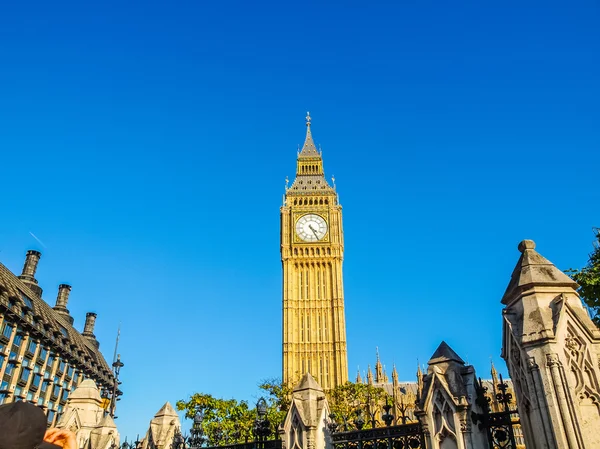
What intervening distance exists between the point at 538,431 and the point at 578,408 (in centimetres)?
49

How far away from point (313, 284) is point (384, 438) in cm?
6412

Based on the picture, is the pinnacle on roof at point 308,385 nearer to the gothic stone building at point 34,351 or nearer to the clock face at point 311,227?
the gothic stone building at point 34,351

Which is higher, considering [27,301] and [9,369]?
[27,301]

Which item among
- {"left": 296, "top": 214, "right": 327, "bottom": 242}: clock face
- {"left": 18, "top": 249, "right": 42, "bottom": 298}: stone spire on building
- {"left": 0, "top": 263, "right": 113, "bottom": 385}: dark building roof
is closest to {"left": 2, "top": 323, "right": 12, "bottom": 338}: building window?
{"left": 0, "top": 263, "right": 113, "bottom": 385}: dark building roof

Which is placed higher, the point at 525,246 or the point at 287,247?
the point at 287,247

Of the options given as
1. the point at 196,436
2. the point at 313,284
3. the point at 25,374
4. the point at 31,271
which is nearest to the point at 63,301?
the point at 31,271

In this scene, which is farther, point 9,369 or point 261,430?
point 9,369

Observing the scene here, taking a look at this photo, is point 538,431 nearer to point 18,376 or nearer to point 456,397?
point 456,397

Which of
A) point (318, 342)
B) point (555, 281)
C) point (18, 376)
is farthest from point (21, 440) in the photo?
point (318, 342)

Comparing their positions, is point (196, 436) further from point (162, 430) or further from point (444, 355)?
point (444, 355)

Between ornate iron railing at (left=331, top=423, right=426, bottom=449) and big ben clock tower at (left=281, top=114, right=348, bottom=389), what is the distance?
192ft

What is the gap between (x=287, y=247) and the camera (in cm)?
7194

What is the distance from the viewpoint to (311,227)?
73.0 meters

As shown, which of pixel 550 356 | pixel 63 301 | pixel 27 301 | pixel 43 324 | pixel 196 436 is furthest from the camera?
pixel 63 301
